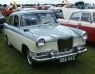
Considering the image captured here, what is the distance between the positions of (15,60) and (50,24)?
177cm

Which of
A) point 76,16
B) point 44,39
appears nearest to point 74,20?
point 76,16

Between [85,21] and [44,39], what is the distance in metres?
3.79

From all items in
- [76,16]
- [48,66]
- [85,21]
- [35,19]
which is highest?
[35,19]

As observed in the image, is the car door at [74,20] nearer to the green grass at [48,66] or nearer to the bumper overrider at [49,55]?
the green grass at [48,66]

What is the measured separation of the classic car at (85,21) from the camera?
8421mm

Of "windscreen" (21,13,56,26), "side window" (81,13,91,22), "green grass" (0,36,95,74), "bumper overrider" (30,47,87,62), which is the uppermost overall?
"windscreen" (21,13,56,26)

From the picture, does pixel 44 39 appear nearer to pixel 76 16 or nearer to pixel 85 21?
pixel 85 21

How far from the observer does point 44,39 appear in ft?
18.3

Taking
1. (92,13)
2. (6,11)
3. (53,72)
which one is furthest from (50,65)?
(6,11)

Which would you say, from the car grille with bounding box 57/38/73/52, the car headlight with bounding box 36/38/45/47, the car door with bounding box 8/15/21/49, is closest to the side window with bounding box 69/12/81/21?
the car door with bounding box 8/15/21/49

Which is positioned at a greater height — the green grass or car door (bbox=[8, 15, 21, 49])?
car door (bbox=[8, 15, 21, 49])

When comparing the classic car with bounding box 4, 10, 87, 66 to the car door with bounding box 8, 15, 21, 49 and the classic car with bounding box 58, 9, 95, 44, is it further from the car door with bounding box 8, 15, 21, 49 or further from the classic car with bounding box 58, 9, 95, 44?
the classic car with bounding box 58, 9, 95, 44

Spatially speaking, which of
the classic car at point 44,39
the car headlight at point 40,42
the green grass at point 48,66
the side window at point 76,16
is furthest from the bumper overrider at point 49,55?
the side window at point 76,16

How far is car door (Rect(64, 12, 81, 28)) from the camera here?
9.33 m
